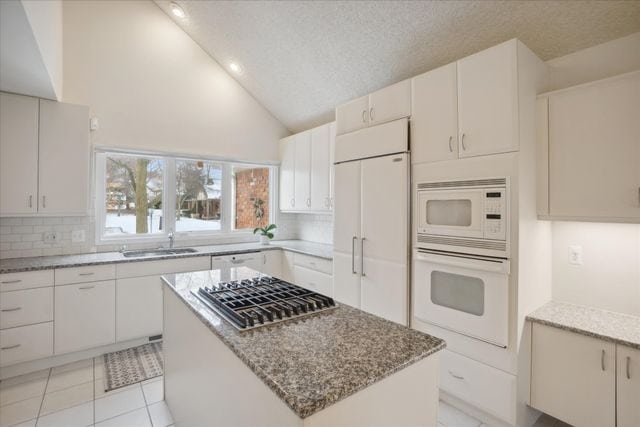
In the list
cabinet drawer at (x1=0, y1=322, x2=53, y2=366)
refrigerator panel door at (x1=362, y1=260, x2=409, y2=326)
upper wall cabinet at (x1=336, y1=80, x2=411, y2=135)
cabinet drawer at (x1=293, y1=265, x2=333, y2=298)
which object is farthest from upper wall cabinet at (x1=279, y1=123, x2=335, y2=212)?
cabinet drawer at (x1=0, y1=322, x2=53, y2=366)

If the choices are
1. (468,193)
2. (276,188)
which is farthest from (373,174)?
(276,188)

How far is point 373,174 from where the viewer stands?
2.66 metres

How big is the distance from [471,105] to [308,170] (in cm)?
223

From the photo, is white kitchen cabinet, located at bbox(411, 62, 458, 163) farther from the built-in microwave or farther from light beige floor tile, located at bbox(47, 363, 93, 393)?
light beige floor tile, located at bbox(47, 363, 93, 393)

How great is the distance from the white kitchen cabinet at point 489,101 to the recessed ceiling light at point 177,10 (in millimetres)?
3038

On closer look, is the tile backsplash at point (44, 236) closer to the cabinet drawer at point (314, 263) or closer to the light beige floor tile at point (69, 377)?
the light beige floor tile at point (69, 377)

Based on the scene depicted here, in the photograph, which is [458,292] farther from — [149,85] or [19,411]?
[149,85]

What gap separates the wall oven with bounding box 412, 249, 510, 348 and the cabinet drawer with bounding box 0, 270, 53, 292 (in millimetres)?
3062

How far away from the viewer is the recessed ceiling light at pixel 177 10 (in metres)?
3.39

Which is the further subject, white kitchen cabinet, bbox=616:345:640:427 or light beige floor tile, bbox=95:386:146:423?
light beige floor tile, bbox=95:386:146:423

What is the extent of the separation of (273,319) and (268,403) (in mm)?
417

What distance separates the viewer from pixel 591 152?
73.4 inches

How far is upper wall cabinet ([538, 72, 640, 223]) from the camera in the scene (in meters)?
1.73

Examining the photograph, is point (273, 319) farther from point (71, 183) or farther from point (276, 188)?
point (276, 188)
